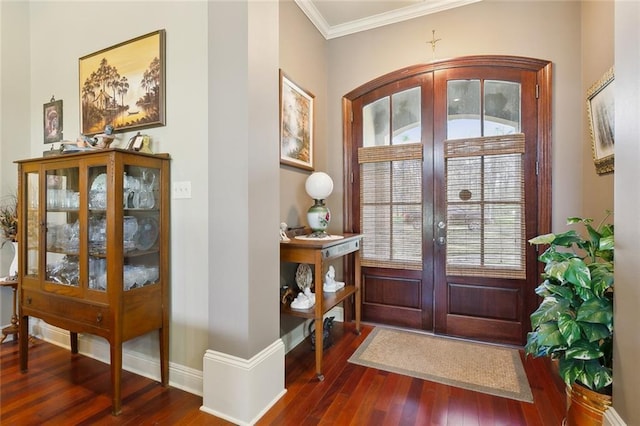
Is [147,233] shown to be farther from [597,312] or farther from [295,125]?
[597,312]

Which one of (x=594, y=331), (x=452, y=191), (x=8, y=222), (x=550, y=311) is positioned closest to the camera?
(x=594, y=331)

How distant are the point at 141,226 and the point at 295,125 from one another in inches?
56.4

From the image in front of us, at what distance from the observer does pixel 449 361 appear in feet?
7.35

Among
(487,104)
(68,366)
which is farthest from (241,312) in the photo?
(487,104)

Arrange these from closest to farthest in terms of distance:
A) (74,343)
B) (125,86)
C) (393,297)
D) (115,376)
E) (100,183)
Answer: (115,376) → (100,183) → (125,86) → (74,343) → (393,297)

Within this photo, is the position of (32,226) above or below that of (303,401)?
above

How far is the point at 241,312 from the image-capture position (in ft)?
5.26

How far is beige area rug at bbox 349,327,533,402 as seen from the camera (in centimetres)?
194

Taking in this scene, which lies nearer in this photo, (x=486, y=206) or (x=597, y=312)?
(x=597, y=312)

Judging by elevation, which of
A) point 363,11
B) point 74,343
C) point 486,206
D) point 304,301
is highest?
point 363,11

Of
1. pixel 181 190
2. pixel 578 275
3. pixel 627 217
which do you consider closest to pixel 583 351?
pixel 578 275

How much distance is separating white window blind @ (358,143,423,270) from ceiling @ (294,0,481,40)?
1212 mm

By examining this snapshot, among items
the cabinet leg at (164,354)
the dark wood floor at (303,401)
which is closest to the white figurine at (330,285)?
the dark wood floor at (303,401)

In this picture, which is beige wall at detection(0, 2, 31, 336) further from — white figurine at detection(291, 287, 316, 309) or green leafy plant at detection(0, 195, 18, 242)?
white figurine at detection(291, 287, 316, 309)
